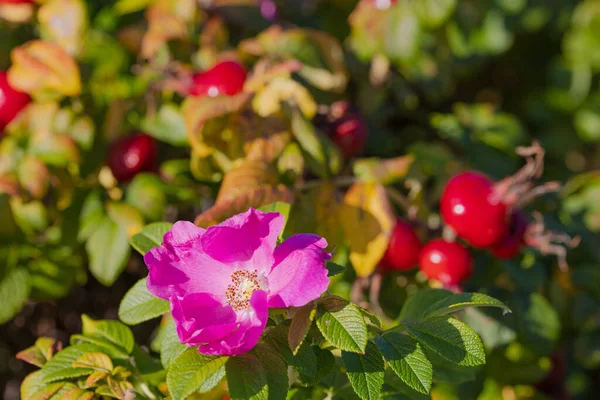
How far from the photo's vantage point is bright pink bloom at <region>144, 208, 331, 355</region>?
2.47ft

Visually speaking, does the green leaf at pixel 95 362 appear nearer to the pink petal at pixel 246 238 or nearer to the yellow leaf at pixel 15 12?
the pink petal at pixel 246 238

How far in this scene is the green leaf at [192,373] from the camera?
731mm

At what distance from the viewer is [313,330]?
2.68ft

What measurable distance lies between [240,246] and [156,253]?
100 millimetres

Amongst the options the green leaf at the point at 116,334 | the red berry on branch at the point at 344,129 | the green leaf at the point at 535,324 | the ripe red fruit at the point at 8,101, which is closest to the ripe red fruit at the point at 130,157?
the ripe red fruit at the point at 8,101

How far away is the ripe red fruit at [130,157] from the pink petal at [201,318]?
0.70 metres

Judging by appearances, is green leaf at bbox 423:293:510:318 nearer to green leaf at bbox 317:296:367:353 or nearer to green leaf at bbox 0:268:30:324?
green leaf at bbox 317:296:367:353

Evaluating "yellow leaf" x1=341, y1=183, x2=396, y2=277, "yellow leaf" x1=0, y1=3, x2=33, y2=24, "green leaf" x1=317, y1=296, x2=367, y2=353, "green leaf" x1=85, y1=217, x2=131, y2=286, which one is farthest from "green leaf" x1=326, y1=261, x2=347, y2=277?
"yellow leaf" x1=0, y1=3, x2=33, y2=24

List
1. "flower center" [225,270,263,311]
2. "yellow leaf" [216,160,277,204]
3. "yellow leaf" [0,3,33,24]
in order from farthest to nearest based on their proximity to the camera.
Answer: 1. "yellow leaf" [0,3,33,24]
2. "yellow leaf" [216,160,277,204]
3. "flower center" [225,270,263,311]

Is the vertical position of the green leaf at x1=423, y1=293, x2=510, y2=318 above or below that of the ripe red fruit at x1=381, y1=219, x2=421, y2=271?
above

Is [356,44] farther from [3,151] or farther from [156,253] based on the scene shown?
[156,253]

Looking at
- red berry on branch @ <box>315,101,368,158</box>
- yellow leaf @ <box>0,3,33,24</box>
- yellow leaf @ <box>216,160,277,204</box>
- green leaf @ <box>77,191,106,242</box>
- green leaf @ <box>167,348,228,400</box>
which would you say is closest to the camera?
green leaf @ <box>167,348,228,400</box>

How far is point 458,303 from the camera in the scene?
84cm

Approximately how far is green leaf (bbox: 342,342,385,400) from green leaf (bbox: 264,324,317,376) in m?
0.04
